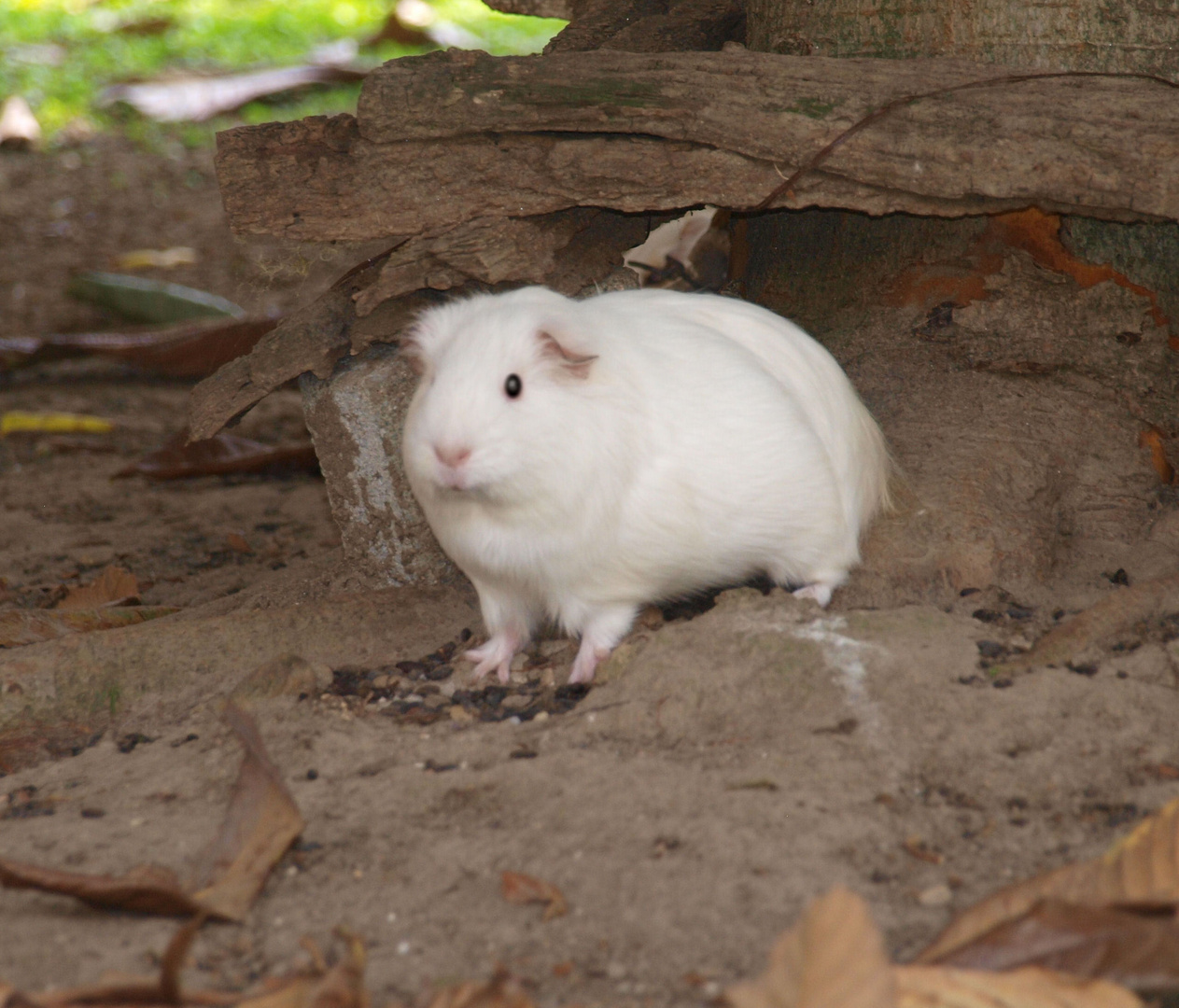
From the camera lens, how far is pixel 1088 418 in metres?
3.68

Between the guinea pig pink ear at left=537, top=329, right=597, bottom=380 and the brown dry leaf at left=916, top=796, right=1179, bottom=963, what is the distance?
1.46m

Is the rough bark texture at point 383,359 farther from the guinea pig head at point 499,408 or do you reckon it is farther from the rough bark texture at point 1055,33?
the rough bark texture at point 1055,33

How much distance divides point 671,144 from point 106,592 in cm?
253

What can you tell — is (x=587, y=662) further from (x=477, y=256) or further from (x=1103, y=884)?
(x=1103, y=884)

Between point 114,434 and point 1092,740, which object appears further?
point 114,434

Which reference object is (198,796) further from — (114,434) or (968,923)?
(114,434)

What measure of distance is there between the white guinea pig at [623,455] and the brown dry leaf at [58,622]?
1397mm

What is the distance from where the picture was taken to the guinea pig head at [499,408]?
2.73 m

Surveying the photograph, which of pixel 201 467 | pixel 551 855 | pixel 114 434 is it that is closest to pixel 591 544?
pixel 551 855

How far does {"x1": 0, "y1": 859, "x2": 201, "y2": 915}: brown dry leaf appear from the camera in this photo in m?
2.07

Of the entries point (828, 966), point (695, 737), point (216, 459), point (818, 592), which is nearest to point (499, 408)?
point (695, 737)

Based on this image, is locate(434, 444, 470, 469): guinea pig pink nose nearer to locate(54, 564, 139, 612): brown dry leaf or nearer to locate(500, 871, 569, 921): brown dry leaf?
locate(500, 871, 569, 921): brown dry leaf

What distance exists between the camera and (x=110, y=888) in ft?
6.87

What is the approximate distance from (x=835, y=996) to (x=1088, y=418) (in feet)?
8.34
